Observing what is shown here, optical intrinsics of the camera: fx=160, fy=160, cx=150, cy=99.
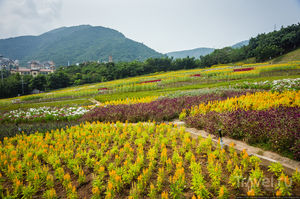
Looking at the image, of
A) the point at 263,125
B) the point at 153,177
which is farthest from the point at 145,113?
the point at 263,125

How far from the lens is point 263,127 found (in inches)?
176

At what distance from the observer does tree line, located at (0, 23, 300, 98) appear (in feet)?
137

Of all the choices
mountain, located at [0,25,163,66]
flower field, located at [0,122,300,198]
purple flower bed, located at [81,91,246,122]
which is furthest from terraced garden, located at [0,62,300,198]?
mountain, located at [0,25,163,66]

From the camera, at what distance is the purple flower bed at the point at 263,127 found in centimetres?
384

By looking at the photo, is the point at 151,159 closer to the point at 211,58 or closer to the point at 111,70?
the point at 111,70

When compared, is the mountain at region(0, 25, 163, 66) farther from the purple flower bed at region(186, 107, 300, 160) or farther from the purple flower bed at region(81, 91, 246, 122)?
the purple flower bed at region(186, 107, 300, 160)

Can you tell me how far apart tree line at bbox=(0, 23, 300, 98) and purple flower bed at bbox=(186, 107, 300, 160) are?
48589mm

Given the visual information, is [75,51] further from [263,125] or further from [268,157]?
[268,157]

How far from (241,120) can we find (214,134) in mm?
940

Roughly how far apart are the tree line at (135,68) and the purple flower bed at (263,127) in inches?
1913

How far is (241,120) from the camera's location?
16.6 ft

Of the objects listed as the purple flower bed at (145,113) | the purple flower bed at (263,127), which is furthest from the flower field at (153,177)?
the purple flower bed at (145,113)

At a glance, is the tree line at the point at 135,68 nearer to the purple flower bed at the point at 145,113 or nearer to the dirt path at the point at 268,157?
the purple flower bed at the point at 145,113

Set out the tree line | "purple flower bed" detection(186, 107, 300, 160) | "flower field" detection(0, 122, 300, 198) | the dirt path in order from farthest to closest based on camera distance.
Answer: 1. the tree line
2. "purple flower bed" detection(186, 107, 300, 160)
3. the dirt path
4. "flower field" detection(0, 122, 300, 198)
